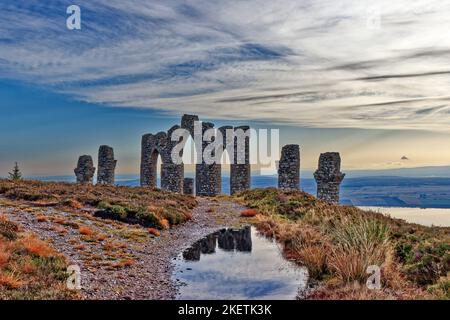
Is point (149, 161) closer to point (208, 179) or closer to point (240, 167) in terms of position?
point (208, 179)

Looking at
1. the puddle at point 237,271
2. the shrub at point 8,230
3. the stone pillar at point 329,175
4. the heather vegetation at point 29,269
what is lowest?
the puddle at point 237,271

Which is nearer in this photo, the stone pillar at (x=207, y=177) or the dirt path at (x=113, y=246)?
the dirt path at (x=113, y=246)

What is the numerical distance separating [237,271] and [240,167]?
38.9m

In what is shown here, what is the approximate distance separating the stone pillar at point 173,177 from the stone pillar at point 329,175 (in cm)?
1948

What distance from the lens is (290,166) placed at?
4391 centimetres

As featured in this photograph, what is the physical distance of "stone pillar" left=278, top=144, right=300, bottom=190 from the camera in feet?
144

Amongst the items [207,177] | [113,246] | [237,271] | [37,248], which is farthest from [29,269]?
[207,177]

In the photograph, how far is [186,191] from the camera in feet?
170

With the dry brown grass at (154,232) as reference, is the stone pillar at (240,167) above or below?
above

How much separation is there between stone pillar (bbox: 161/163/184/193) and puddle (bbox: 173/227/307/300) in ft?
114

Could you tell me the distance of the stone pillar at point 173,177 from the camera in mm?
50969

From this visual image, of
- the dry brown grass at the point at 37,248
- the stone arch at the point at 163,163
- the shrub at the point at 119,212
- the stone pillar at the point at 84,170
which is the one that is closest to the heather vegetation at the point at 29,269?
the dry brown grass at the point at 37,248

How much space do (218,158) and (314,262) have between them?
40149 millimetres

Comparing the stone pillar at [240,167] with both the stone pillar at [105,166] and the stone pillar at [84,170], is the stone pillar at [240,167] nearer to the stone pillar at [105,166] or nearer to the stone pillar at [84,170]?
the stone pillar at [105,166]
